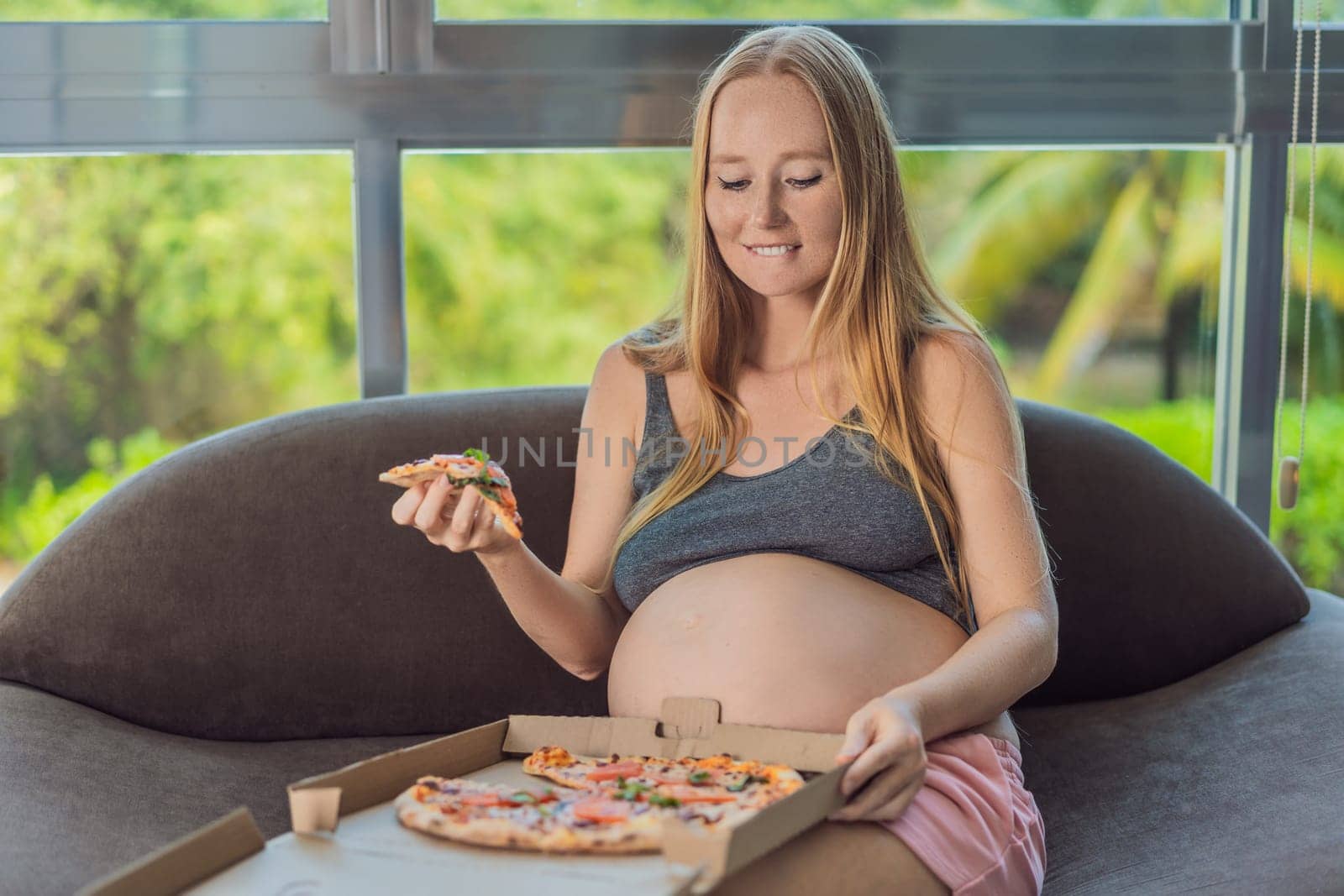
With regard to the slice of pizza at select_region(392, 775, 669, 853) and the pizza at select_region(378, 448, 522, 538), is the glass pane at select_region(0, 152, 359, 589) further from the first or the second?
the slice of pizza at select_region(392, 775, 669, 853)

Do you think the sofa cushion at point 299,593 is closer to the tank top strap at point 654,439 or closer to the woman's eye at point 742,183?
the tank top strap at point 654,439

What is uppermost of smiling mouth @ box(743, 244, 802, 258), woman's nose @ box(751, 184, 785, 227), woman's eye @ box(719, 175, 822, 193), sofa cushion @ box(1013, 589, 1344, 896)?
A: woman's eye @ box(719, 175, 822, 193)

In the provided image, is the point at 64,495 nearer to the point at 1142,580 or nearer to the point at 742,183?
the point at 742,183

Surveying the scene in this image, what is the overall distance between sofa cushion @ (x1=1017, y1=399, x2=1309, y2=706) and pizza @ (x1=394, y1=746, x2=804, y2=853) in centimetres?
92

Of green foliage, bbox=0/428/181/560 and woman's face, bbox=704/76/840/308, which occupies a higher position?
woman's face, bbox=704/76/840/308

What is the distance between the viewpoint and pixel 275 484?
193cm

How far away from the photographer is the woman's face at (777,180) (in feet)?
5.05

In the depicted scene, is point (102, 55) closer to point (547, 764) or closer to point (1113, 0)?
point (547, 764)

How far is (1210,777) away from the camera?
1.67 meters

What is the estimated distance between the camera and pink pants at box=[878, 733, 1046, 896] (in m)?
1.23

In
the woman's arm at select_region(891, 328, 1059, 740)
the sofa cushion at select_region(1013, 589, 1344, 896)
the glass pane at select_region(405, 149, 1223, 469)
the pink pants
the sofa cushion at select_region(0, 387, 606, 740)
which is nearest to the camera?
the pink pants

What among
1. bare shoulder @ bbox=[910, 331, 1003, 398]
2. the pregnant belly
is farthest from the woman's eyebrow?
the pregnant belly

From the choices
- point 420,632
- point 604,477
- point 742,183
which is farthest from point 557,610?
point 742,183

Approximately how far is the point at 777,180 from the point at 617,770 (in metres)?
0.74
